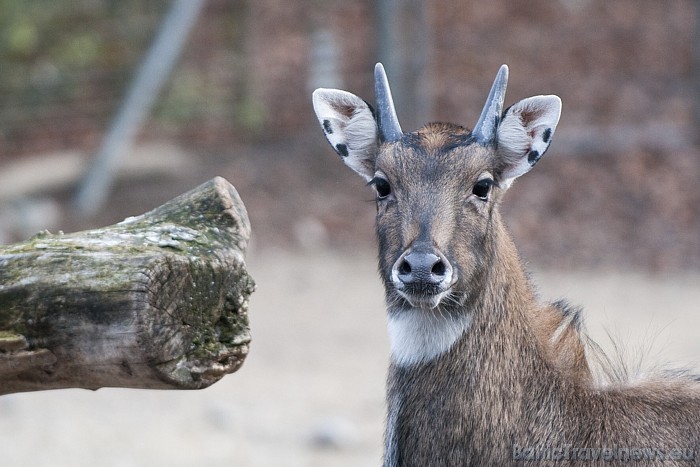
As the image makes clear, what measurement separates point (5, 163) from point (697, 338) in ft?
32.2

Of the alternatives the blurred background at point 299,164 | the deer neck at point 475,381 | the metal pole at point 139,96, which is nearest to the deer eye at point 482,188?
the deer neck at point 475,381

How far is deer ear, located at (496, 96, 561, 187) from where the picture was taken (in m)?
5.27

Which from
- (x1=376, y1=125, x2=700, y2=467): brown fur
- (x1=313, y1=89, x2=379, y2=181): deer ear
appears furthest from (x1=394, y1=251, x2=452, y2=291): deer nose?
(x1=313, y1=89, x2=379, y2=181): deer ear

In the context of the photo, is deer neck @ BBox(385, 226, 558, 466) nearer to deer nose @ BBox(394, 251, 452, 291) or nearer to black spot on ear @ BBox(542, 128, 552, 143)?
deer nose @ BBox(394, 251, 452, 291)

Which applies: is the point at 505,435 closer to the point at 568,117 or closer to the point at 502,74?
the point at 502,74

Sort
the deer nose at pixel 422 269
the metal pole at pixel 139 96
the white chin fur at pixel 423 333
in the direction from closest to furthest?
the deer nose at pixel 422 269 < the white chin fur at pixel 423 333 < the metal pole at pixel 139 96

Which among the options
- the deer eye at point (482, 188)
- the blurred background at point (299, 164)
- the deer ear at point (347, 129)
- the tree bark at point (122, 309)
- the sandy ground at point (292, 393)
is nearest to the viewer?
the tree bark at point (122, 309)

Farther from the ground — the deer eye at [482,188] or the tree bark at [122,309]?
the deer eye at [482,188]

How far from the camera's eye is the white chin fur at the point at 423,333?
5.02 meters

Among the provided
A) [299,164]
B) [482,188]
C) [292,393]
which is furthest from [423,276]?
[299,164]

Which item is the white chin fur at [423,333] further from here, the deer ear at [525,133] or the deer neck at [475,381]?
the deer ear at [525,133]

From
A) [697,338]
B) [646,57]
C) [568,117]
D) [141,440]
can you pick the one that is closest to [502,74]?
[141,440]

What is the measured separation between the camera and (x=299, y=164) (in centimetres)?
1634

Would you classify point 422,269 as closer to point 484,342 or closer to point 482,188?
point 484,342
